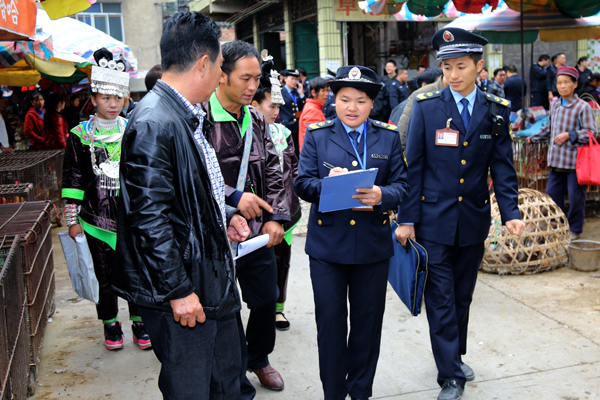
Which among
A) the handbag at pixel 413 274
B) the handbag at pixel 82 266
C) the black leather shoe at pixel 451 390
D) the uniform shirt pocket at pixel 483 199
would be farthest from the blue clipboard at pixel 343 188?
the handbag at pixel 82 266

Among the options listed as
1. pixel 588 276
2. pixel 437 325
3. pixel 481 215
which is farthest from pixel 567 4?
pixel 437 325

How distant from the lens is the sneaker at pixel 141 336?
4.18 metres

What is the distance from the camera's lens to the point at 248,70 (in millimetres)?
3043

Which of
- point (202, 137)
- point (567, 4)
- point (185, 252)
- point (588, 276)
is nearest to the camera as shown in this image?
point (185, 252)

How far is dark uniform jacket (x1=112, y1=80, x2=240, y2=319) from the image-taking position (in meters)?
1.96

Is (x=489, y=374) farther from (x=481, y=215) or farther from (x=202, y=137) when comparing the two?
(x=202, y=137)

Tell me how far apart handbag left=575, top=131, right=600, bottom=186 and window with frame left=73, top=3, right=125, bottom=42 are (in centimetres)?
2232

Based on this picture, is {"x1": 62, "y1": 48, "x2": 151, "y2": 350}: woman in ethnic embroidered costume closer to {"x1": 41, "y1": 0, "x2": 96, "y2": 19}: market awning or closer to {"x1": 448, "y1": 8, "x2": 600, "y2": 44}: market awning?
{"x1": 41, "y1": 0, "x2": 96, "y2": 19}: market awning

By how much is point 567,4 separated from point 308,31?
32.5 feet

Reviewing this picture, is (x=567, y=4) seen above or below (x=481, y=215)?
above

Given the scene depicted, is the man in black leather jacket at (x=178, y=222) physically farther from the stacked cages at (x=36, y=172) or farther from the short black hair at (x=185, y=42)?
the stacked cages at (x=36, y=172)

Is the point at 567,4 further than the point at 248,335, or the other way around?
the point at 567,4

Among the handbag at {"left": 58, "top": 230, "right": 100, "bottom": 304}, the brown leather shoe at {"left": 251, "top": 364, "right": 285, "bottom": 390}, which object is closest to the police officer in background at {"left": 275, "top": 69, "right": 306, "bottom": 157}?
the handbag at {"left": 58, "top": 230, "right": 100, "bottom": 304}

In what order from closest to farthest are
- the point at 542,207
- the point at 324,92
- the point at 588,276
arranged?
the point at 588,276 < the point at 542,207 < the point at 324,92
